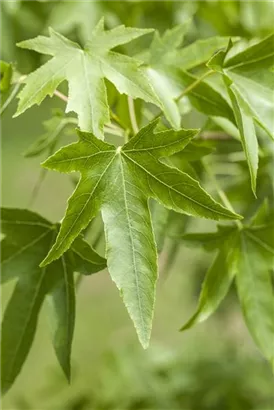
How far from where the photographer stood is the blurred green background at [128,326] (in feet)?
3.62

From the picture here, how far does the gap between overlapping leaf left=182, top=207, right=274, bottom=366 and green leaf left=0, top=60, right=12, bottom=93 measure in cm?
29

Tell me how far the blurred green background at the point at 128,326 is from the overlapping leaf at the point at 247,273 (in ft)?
0.78

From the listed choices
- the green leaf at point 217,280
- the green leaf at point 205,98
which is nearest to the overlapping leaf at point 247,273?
the green leaf at point 217,280

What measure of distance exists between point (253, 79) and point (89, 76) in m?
0.20

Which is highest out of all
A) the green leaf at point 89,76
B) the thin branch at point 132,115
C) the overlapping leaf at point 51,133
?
the green leaf at point 89,76

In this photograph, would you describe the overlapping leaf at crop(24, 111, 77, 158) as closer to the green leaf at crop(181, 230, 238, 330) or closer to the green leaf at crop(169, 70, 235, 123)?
the green leaf at crop(169, 70, 235, 123)

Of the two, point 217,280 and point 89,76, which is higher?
point 89,76

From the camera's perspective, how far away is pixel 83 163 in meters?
0.60

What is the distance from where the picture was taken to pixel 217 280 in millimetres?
783

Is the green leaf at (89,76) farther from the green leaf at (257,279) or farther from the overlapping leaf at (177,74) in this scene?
the green leaf at (257,279)

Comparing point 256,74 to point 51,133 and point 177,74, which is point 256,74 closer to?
point 177,74

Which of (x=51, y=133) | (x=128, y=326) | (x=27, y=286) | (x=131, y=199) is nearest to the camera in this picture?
(x=131, y=199)

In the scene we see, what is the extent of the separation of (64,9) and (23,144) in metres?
1.01

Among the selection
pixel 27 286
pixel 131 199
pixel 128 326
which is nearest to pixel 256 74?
pixel 131 199
